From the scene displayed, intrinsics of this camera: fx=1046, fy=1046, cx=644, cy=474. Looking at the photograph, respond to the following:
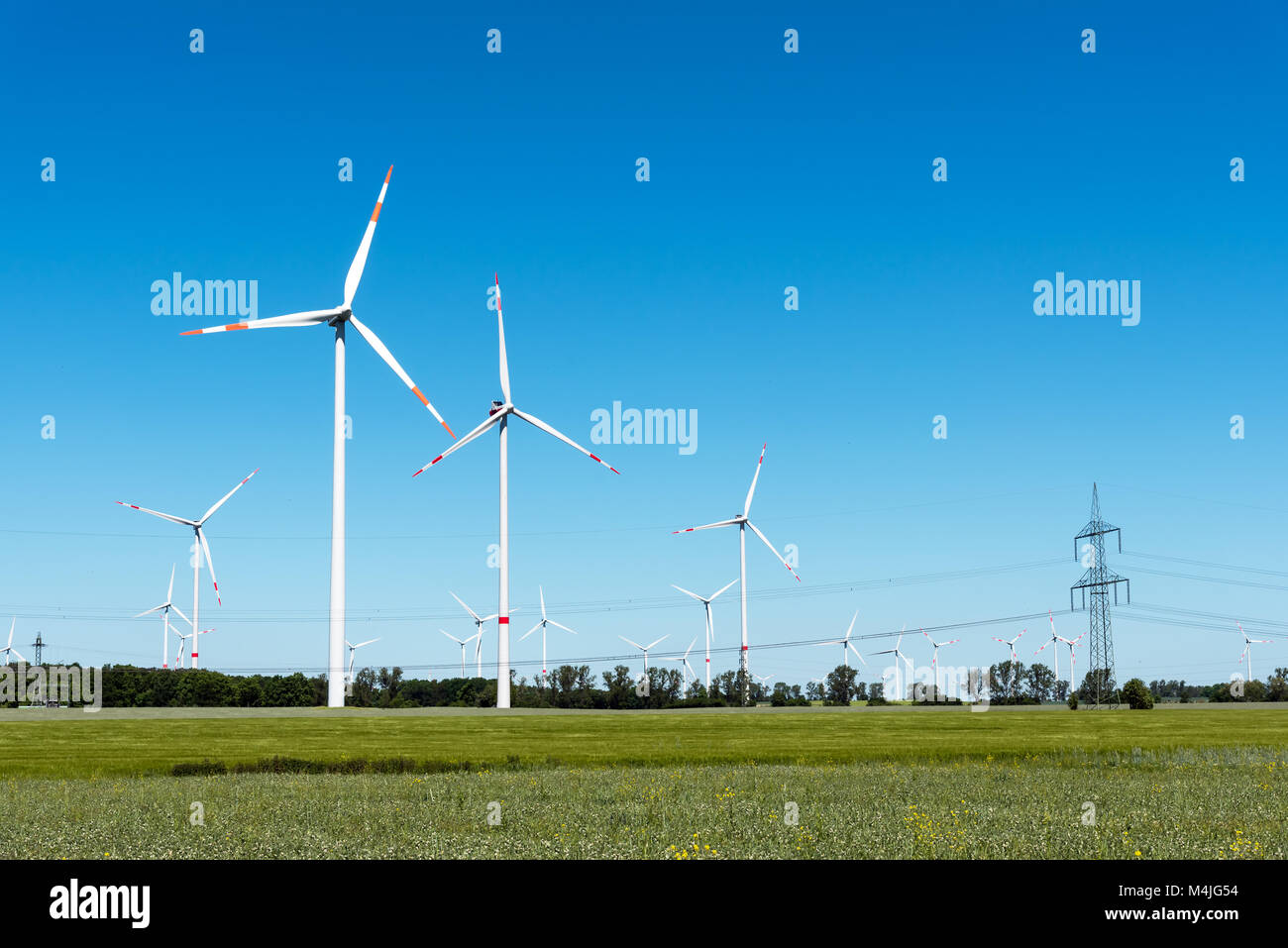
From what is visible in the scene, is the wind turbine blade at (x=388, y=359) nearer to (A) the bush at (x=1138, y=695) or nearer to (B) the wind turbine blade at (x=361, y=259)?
(B) the wind turbine blade at (x=361, y=259)

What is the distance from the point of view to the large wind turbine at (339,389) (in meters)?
91.5

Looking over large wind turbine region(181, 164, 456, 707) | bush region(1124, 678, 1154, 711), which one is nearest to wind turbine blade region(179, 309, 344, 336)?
large wind turbine region(181, 164, 456, 707)

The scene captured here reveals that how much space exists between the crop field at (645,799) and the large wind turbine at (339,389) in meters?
20.7

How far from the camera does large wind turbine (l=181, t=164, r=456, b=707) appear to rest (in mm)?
91500

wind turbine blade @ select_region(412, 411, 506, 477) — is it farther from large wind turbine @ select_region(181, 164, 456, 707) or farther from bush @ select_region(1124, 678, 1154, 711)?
bush @ select_region(1124, 678, 1154, 711)

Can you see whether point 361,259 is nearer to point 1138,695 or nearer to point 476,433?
point 476,433

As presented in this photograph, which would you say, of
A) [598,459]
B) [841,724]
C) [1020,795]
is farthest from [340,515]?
[1020,795]

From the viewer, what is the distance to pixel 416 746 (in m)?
65.9

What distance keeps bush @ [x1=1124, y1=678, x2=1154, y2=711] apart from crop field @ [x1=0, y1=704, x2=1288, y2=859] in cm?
7367

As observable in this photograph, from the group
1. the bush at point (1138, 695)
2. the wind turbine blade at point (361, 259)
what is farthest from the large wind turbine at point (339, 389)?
the bush at point (1138, 695)
